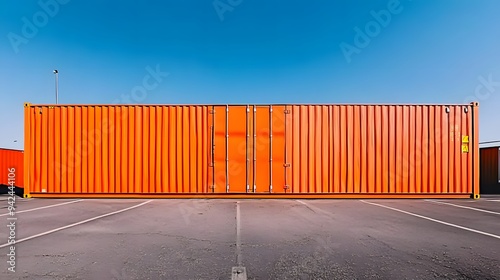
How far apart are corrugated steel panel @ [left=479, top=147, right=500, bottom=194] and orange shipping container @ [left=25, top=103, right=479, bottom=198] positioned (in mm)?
7156

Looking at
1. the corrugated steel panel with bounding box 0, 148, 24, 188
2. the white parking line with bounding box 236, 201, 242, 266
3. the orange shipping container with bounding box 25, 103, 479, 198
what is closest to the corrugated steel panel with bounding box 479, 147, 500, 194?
the orange shipping container with bounding box 25, 103, 479, 198

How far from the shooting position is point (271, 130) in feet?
A: 31.9

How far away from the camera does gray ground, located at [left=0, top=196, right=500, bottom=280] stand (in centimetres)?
343

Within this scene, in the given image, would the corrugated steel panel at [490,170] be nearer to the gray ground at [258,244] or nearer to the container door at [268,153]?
the gray ground at [258,244]

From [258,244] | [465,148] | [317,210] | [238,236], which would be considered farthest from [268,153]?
[465,148]

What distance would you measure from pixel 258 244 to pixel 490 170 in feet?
58.6

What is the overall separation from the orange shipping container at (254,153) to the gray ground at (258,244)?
2.01 m

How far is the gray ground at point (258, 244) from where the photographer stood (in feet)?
11.2

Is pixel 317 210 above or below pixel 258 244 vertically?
below

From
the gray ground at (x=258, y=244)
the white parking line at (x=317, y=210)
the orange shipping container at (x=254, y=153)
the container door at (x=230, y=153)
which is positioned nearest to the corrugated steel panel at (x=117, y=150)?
the orange shipping container at (x=254, y=153)

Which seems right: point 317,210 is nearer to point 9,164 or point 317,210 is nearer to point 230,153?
point 230,153

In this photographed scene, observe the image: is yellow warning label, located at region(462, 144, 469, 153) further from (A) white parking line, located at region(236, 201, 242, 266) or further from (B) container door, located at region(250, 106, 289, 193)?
(A) white parking line, located at region(236, 201, 242, 266)

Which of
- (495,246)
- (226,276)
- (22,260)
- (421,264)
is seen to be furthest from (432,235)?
(22,260)

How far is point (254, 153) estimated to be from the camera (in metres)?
9.67
